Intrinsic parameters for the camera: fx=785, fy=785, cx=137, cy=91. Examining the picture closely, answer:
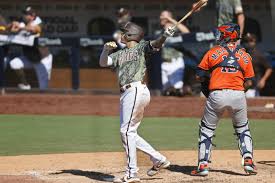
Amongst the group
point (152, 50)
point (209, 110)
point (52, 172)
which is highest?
point (152, 50)

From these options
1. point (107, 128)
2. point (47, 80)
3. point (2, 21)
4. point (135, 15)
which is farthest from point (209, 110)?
point (135, 15)

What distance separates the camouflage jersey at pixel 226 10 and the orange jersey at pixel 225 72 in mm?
4900

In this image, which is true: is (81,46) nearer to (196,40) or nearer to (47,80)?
(47,80)

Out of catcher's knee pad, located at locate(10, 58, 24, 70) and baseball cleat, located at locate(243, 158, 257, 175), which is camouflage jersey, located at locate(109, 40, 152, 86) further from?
catcher's knee pad, located at locate(10, 58, 24, 70)

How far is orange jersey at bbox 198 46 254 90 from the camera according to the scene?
8141mm

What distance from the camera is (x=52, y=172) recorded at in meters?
8.41

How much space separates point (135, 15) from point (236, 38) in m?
10.7

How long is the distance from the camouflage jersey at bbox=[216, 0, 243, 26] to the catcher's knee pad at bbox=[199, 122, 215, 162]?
5.09 meters

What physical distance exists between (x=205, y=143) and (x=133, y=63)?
3.90 feet

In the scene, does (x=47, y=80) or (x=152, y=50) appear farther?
(x=47, y=80)

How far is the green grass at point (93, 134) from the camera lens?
10.8m

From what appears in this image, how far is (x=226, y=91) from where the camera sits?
811cm

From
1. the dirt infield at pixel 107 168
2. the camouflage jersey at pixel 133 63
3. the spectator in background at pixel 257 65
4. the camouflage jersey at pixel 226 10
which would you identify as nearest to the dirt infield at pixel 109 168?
the dirt infield at pixel 107 168

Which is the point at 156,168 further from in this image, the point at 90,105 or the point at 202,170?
the point at 90,105
